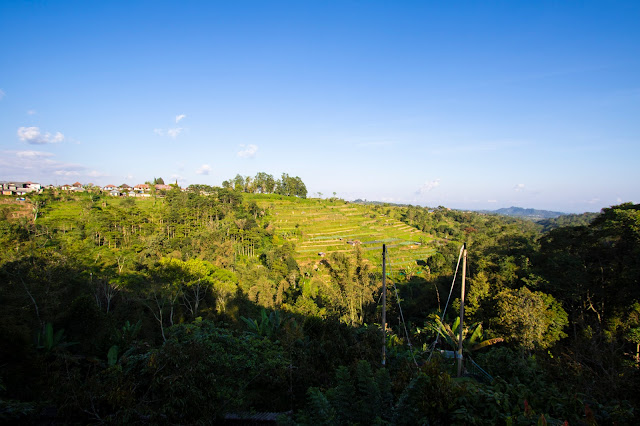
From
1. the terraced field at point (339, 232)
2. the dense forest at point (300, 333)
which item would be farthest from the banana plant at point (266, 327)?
the terraced field at point (339, 232)

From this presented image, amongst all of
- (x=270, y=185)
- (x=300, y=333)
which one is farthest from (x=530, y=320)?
(x=270, y=185)

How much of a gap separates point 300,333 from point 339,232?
3395cm

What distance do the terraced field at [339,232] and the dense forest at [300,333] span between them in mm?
4520

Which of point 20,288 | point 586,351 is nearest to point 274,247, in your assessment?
point 20,288

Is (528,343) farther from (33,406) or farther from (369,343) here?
(33,406)

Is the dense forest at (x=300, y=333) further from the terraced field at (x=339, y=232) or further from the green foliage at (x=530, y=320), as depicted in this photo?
the terraced field at (x=339, y=232)

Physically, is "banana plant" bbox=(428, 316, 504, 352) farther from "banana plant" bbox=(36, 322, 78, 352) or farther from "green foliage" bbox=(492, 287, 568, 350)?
"banana plant" bbox=(36, 322, 78, 352)

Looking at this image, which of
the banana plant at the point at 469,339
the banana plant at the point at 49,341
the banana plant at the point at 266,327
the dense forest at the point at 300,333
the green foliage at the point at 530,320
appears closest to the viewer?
the dense forest at the point at 300,333

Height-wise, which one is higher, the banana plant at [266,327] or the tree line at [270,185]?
the tree line at [270,185]

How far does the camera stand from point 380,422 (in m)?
3.56

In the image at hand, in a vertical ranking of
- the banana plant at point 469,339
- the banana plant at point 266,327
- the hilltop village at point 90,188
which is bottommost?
the banana plant at point 469,339

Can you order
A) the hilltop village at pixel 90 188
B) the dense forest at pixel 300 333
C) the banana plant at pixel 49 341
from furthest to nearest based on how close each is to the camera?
1. the hilltop village at pixel 90 188
2. the banana plant at pixel 49 341
3. the dense forest at pixel 300 333

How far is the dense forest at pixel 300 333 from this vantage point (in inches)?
141

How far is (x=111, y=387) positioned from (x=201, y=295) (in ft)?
60.1
